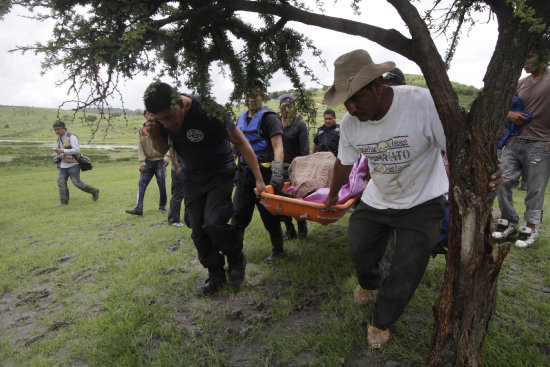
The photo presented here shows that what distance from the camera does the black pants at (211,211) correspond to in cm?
319

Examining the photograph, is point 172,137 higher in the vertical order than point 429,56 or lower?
lower

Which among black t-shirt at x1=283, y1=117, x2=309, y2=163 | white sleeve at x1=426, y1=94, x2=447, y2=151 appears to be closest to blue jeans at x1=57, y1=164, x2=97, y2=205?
black t-shirt at x1=283, y1=117, x2=309, y2=163

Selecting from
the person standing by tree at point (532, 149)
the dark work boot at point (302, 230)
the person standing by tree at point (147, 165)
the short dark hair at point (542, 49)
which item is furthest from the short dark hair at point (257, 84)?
the person standing by tree at point (147, 165)

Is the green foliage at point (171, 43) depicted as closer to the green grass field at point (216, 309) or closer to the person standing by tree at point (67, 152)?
the green grass field at point (216, 309)

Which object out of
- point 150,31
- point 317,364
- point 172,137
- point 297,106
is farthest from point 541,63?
point 172,137

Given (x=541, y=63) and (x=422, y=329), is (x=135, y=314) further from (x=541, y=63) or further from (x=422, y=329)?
(x=541, y=63)

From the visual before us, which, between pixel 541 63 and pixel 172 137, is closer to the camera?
pixel 541 63

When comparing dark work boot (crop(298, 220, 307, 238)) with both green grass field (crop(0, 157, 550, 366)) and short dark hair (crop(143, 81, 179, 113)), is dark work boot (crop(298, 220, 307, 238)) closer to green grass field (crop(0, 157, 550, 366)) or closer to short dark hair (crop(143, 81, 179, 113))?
green grass field (crop(0, 157, 550, 366))

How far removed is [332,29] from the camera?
205cm

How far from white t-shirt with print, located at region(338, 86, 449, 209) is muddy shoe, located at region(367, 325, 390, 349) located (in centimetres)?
90

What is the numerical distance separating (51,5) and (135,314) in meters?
2.48

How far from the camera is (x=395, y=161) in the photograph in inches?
91.6

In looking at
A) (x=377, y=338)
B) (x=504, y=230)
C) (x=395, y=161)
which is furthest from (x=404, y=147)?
(x=504, y=230)

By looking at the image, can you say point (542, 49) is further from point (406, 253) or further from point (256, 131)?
point (256, 131)
